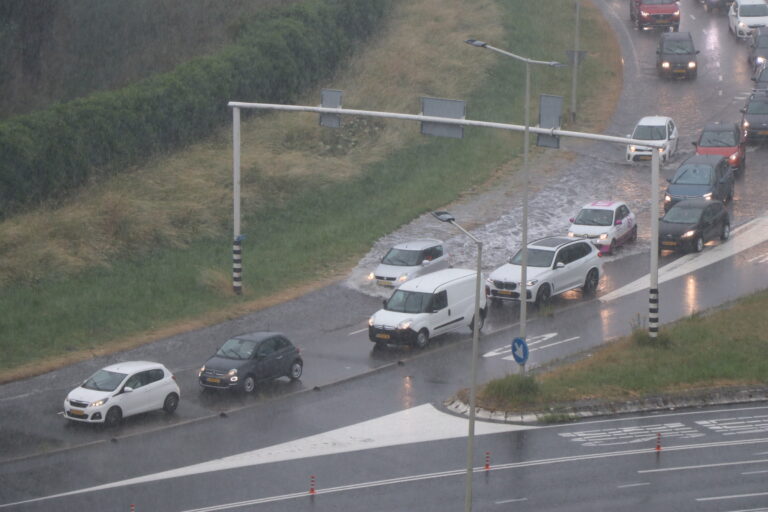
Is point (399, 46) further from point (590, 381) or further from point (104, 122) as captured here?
point (590, 381)

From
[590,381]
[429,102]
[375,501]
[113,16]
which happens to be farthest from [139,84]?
[375,501]

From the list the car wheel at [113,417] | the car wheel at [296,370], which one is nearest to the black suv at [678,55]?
the car wheel at [296,370]

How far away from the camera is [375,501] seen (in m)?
23.7

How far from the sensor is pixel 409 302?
114 feet

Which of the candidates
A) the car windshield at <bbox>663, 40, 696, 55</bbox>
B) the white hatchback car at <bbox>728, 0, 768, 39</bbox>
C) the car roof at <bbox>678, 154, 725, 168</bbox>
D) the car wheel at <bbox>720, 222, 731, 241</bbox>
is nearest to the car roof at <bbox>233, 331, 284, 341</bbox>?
the car wheel at <bbox>720, 222, 731, 241</bbox>

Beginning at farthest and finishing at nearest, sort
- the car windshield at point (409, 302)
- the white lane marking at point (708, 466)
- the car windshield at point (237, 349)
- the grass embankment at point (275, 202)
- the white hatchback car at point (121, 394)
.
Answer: the grass embankment at point (275, 202) < the car windshield at point (409, 302) < the car windshield at point (237, 349) < the white hatchback car at point (121, 394) < the white lane marking at point (708, 466)

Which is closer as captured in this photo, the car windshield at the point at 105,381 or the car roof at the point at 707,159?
the car windshield at the point at 105,381

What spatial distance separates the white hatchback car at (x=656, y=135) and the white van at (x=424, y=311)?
19.6 metres

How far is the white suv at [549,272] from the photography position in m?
37.5

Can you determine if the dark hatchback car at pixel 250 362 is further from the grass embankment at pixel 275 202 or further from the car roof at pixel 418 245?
the car roof at pixel 418 245

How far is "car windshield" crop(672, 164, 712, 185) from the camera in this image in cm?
4603

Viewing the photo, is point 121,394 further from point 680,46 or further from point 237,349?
point 680,46

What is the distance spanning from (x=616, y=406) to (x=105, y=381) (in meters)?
13.0

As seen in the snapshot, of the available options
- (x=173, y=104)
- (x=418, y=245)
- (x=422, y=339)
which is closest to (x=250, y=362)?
(x=422, y=339)
